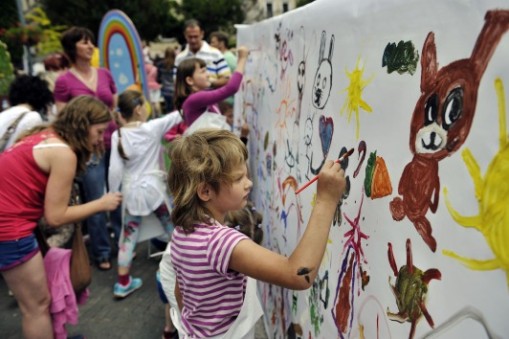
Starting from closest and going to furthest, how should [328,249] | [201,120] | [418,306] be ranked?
[418,306] < [328,249] < [201,120]

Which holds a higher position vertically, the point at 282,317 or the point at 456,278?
the point at 456,278

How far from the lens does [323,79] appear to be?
5.01ft

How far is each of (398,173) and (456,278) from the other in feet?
0.95

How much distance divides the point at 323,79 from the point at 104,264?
311 centimetres

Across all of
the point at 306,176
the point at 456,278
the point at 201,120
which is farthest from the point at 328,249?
the point at 201,120

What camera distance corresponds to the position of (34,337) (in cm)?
234

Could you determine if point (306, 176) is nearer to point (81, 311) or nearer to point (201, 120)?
point (201, 120)

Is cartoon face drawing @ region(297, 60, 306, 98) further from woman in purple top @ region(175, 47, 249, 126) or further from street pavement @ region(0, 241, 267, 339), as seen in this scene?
street pavement @ region(0, 241, 267, 339)

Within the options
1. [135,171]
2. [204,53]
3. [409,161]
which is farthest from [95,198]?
[409,161]

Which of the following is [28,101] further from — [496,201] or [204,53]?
[496,201]

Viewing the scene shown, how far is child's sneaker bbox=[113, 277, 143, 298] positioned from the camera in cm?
340

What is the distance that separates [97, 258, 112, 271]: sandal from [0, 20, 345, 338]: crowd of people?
0.09 ft

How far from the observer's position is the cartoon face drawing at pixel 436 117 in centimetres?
71

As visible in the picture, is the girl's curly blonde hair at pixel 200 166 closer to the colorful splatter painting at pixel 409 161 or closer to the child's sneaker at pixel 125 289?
the colorful splatter painting at pixel 409 161
